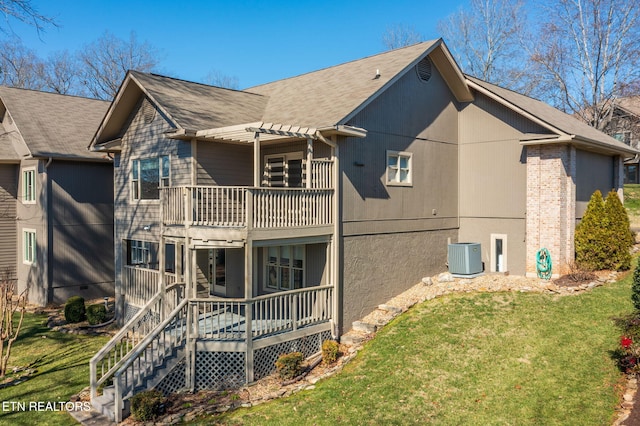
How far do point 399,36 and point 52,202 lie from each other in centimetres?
3110

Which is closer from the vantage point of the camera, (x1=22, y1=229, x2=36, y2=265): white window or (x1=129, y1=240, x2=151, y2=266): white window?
(x1=129, y1=240, x2=151, y2=266): white window

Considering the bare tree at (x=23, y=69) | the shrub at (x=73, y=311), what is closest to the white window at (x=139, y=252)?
the shrub at (x=73, y=311)

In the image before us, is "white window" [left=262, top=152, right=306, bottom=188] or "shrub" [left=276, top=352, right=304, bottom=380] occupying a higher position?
"white window" [left=262, top=152, right=306, bottom=188]

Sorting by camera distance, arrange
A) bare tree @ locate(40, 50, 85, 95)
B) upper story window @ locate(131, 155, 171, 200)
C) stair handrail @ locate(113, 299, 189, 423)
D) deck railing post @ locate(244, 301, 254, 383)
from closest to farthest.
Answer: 1. stair handrail @ locate(113, 299, 189, 423)
2. deck railing post @ locate(244, 301, 254, 383)
3. upper story window @ locate(131, 155, 171, 200)
4. bare tree @ locate(40, 50, 85, 95)

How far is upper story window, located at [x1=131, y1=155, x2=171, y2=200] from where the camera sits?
1505 cm

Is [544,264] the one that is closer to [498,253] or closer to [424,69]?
[498,253]

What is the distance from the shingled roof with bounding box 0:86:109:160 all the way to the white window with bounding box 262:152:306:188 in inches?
363

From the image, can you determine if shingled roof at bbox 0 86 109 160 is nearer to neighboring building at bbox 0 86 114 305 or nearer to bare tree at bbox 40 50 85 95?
neighboring building at bbox 0 86 114 305

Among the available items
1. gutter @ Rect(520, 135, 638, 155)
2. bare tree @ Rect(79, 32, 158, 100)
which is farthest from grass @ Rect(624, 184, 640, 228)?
bare tree @ Rect(79, 32, 158, 100)

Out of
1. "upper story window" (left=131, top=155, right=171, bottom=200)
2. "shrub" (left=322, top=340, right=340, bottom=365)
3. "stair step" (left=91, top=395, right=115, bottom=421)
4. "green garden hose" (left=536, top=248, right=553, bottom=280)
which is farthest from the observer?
"green garden hose" (left=536, top=248, right=553, bottom=280)

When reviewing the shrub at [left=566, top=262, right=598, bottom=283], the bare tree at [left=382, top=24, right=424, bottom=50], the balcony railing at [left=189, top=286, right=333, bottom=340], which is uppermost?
the bare tree at [left=382, top=24, right=424, bottom=50]

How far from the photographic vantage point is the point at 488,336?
466 inches

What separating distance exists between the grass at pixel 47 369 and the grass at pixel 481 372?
3905 mm

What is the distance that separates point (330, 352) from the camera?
1221 cm
